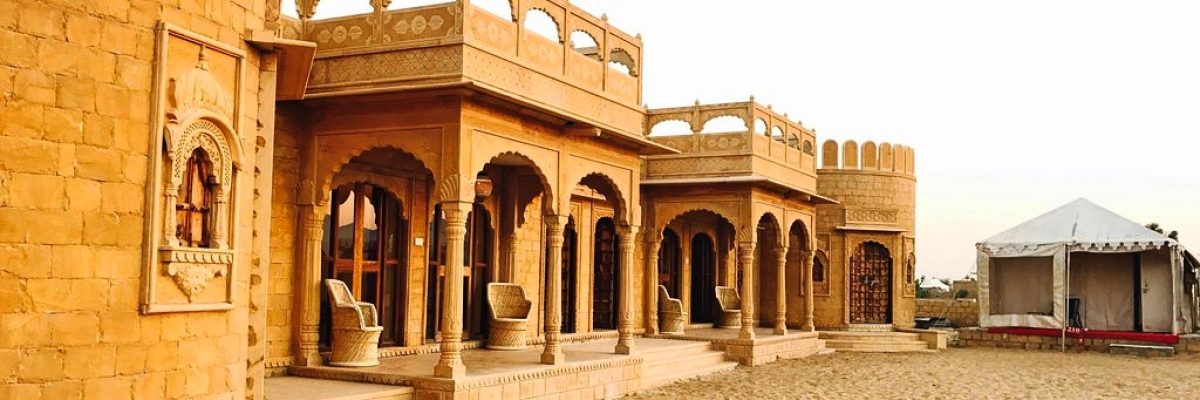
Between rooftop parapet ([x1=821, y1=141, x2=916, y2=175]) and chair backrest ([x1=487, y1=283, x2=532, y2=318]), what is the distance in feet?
34.9

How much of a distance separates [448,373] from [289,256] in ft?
6.51

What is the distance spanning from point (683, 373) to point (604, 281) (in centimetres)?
293

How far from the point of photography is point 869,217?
21344 mm

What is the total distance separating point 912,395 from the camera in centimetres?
1198

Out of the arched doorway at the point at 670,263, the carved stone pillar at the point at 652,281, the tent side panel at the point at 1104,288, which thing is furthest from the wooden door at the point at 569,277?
the tent side panel at the point at 1104,288

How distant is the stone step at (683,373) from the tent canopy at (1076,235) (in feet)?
27.8

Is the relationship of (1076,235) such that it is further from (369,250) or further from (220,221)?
(220,221)

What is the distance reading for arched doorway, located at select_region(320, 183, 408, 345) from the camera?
10.5 metres

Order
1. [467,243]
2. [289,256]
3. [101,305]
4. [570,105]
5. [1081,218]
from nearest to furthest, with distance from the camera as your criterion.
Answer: [101,305] → [289,256] → [570,105] → [467,243] → [1081,218]

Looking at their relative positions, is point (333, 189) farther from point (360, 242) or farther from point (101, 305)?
point (101, 305)

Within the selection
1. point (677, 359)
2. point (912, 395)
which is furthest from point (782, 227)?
point (912, 395)

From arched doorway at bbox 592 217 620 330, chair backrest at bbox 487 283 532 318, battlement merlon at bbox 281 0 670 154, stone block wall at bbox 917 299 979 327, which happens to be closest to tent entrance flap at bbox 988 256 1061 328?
stone block wall at bbox 917 299 979 327

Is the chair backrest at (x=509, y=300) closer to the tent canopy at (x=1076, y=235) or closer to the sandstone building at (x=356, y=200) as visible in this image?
the sandstone building at (x=356, y=200)

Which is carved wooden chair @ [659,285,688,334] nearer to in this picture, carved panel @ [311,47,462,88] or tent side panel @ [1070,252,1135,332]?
carved panel @ [311,47,462,88]
